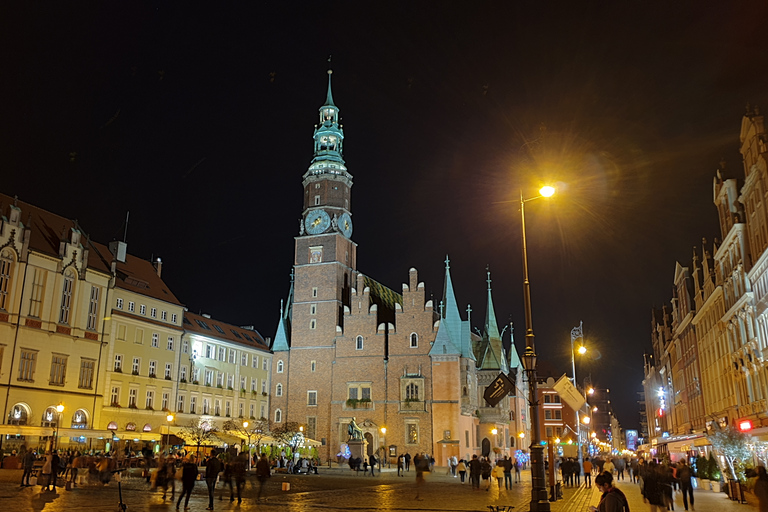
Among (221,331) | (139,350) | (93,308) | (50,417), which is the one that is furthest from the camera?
(221,331)

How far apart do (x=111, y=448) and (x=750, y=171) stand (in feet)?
151

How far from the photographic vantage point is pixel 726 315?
41.0 meters

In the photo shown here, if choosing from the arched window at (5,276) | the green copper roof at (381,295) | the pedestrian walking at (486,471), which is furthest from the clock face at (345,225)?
the pedestrian walking at (486,471)

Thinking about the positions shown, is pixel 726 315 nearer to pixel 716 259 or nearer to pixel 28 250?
pixel 716 259

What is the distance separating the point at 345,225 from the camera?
7194 cm

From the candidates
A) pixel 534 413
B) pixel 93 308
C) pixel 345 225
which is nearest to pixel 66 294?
pixel 93 308

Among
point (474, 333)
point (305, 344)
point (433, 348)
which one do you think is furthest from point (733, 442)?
point (474, 333)

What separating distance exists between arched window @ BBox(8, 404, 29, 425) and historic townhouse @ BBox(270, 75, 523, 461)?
2800 centimetres

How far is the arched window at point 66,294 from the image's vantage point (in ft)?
158

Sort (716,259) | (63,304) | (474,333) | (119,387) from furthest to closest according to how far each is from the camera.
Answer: (474,333) → (119,387) → (63,304) → (716,259)

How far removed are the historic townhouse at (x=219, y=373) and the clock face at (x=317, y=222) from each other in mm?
13890

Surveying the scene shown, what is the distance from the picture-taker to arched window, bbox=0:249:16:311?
44.0 metres

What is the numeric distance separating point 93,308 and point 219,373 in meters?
17.6

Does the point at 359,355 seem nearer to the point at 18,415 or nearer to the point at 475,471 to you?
the point at 18,415
